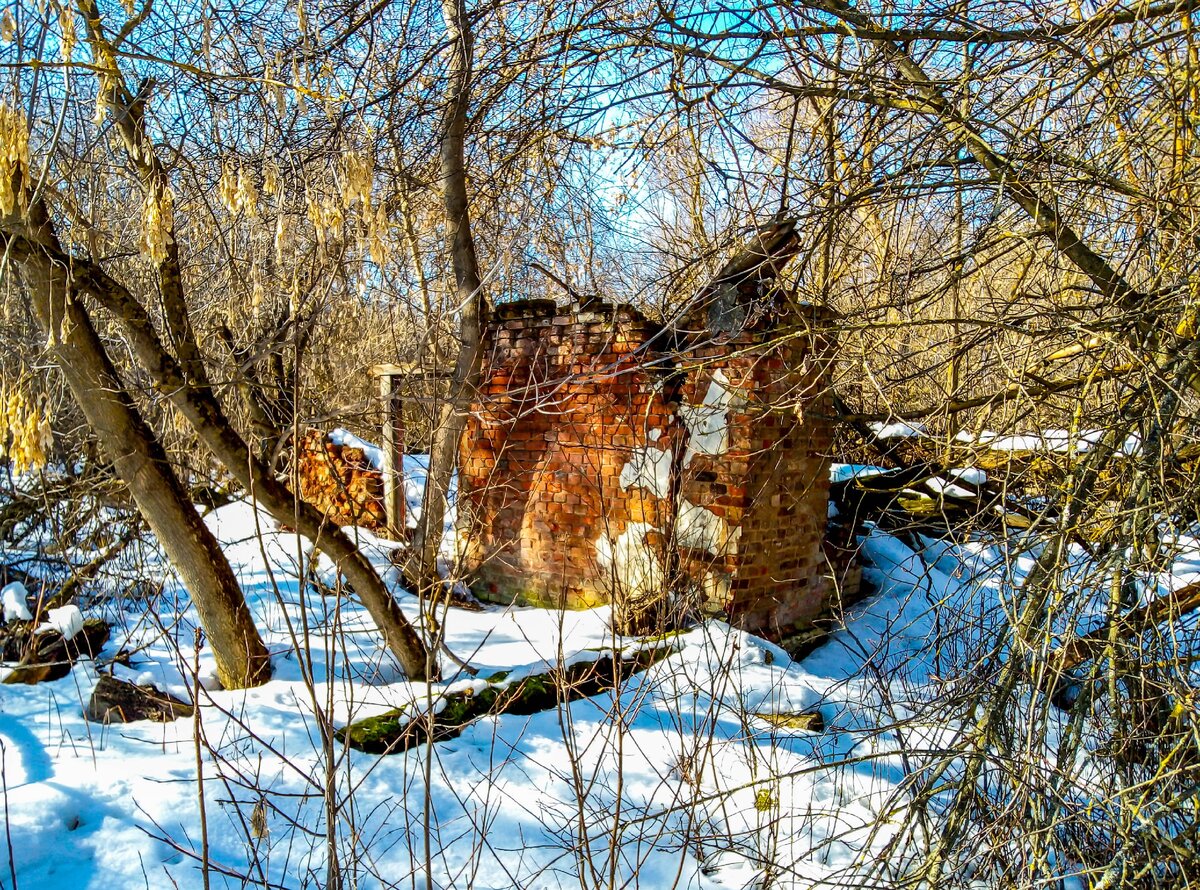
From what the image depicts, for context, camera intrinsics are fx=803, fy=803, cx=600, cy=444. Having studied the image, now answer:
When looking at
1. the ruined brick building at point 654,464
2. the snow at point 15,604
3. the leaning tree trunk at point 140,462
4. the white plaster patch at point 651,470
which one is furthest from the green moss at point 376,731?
the snow at point 15,604

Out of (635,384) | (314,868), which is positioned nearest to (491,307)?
(635,384)

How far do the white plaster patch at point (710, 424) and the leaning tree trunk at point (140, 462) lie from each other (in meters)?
2.95

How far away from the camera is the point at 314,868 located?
295cm

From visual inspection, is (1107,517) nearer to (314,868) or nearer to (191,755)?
(314,868)

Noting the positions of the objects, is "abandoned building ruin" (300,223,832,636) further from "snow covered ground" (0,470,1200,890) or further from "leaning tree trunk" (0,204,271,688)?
"leaning tree trunk" (0,204,271,688)

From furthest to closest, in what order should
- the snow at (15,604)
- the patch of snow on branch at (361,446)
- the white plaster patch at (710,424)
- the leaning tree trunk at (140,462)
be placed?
the patch of snow on branch at (361,446)
the snow at (15,604)
the white plaster patch at (710,424)
the leaning tree trunk at (140,462)

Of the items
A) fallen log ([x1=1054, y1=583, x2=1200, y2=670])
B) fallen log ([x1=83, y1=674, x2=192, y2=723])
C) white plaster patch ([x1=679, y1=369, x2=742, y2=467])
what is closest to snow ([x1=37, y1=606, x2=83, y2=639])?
fallen log ([x1=83, y1=674, x2=192, y2=723])

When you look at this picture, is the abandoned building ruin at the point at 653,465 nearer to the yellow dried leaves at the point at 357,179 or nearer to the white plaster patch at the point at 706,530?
the white plaster patch at the point at 706,530

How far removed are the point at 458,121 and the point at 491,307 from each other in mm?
2053

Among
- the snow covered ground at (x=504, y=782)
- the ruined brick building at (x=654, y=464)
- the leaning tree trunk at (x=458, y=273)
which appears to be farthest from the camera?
the ruined brick building at (x=654, y=464)

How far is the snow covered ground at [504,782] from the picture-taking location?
8.14 feet

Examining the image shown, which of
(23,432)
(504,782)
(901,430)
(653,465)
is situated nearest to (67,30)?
(23,432)

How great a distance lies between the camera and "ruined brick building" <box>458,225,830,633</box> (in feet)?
17.4

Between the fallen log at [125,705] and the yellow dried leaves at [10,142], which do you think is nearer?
the yellow dried leaves at [10,142]
